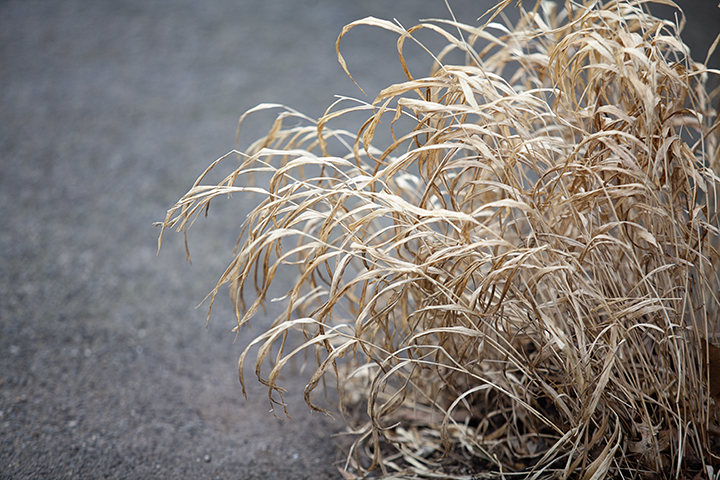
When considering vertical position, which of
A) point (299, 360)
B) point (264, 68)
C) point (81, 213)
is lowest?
point (299, 360)

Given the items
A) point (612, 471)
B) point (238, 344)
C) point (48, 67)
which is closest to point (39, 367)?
point (238, 344)

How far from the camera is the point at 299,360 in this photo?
1461 millimetres

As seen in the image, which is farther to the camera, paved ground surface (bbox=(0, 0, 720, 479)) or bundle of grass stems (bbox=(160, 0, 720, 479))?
paved ground surface (bbox=(0, 0, 720, 479))

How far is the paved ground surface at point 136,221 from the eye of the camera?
3.86 feet

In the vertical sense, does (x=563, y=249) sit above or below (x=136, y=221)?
above

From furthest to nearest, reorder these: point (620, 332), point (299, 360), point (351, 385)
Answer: point (299, 360)
point (351, 385)
point (620, 332)

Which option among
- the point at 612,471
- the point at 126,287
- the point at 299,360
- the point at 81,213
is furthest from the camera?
the point at 81,213

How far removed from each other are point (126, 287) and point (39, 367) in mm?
346

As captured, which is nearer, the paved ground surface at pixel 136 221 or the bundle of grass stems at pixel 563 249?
the bundle of grass stems at pixel 563 249

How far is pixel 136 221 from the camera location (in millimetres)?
1874

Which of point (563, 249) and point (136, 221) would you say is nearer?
point (563, 249)

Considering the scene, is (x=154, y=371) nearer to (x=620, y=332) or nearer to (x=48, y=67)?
(x=620, y=332)

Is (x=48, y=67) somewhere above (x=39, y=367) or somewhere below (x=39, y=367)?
above

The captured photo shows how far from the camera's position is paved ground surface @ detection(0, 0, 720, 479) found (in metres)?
1.18
